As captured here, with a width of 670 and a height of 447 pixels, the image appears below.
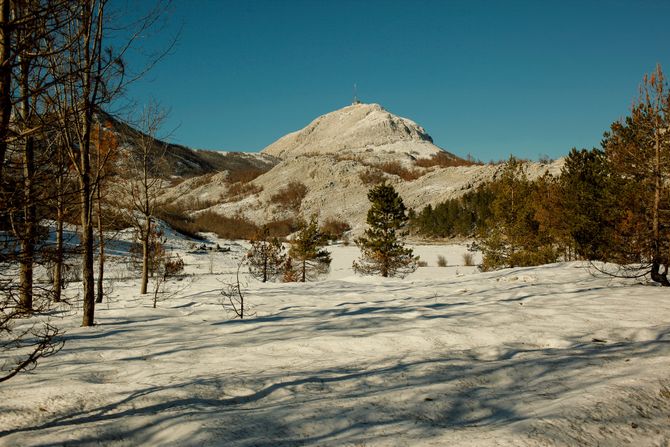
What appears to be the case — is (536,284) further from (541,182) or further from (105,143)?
(541,182)

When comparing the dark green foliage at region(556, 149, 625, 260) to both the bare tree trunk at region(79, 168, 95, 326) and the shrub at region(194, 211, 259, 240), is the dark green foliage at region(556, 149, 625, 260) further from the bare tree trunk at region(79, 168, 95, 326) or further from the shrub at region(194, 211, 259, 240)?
the shrub at region(194, 211, 259, 240)

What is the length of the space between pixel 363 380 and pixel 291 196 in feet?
273

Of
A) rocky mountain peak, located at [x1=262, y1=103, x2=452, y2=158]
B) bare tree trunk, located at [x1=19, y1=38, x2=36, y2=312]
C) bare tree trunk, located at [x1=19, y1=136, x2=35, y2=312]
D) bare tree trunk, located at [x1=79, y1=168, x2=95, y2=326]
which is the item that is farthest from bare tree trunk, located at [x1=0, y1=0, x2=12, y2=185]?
rocky mountain peak, located at [x1=262, y1=103, x2=452, y2=158]

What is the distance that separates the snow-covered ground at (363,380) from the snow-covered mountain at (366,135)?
11191 centimetres

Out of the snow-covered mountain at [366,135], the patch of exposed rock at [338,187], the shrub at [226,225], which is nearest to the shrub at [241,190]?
the patch of exposed rock at [338,187]

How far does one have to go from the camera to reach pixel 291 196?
86.8 m

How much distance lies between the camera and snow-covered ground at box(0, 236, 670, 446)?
3078 mm

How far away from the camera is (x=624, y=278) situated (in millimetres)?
12344

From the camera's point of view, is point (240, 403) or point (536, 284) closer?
point (240, 403)

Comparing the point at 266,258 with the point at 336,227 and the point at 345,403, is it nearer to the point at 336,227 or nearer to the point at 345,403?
the point at 345,403

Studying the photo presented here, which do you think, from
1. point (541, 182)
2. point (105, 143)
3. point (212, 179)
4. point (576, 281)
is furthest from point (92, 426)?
point (212, 179)

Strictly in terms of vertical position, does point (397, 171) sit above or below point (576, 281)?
above

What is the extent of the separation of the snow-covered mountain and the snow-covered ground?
112 m

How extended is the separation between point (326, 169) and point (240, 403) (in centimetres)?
9133
